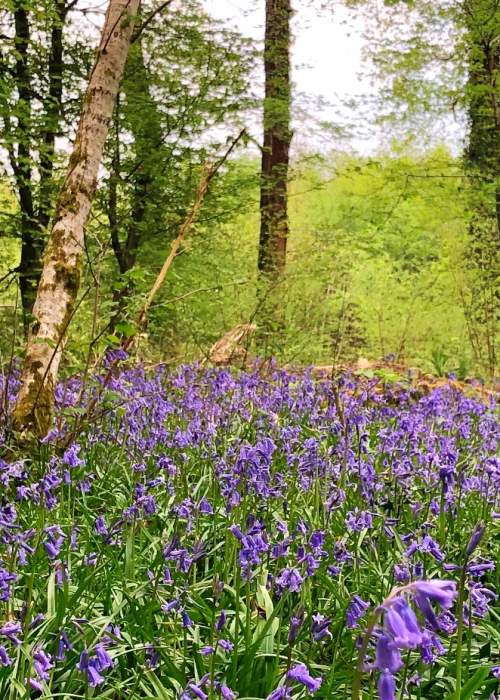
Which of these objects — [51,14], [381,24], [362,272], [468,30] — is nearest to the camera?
[51,14]

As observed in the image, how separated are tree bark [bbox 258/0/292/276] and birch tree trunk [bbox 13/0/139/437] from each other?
430 centimetres

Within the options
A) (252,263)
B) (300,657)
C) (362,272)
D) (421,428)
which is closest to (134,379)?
(421,428)

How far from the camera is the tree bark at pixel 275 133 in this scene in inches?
351

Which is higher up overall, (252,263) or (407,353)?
(252,263)

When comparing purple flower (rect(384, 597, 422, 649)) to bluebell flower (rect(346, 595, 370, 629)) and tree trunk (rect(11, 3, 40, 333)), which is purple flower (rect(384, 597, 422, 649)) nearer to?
bluebell flower (rect(346, 595, 370, 629))

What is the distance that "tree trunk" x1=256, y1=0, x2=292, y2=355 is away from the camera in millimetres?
8602

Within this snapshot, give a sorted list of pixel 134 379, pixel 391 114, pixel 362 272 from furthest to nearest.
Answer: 1. pixel 362 272
2. pixel 391 114
3. pixel 134 379

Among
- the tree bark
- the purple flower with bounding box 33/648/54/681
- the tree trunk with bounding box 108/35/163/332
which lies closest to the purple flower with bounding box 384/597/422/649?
the purple flower with bounding box 33/648/54/681

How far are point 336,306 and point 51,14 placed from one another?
690 cm

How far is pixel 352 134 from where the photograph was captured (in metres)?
10.2

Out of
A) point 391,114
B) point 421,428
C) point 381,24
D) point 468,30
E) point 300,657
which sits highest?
point 381,24

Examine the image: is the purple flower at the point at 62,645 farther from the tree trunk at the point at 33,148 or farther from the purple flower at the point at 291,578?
the tree trunk at the point at 33,148

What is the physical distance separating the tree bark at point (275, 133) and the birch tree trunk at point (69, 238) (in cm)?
430

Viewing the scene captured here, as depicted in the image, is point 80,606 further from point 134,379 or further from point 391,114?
point 391,114
